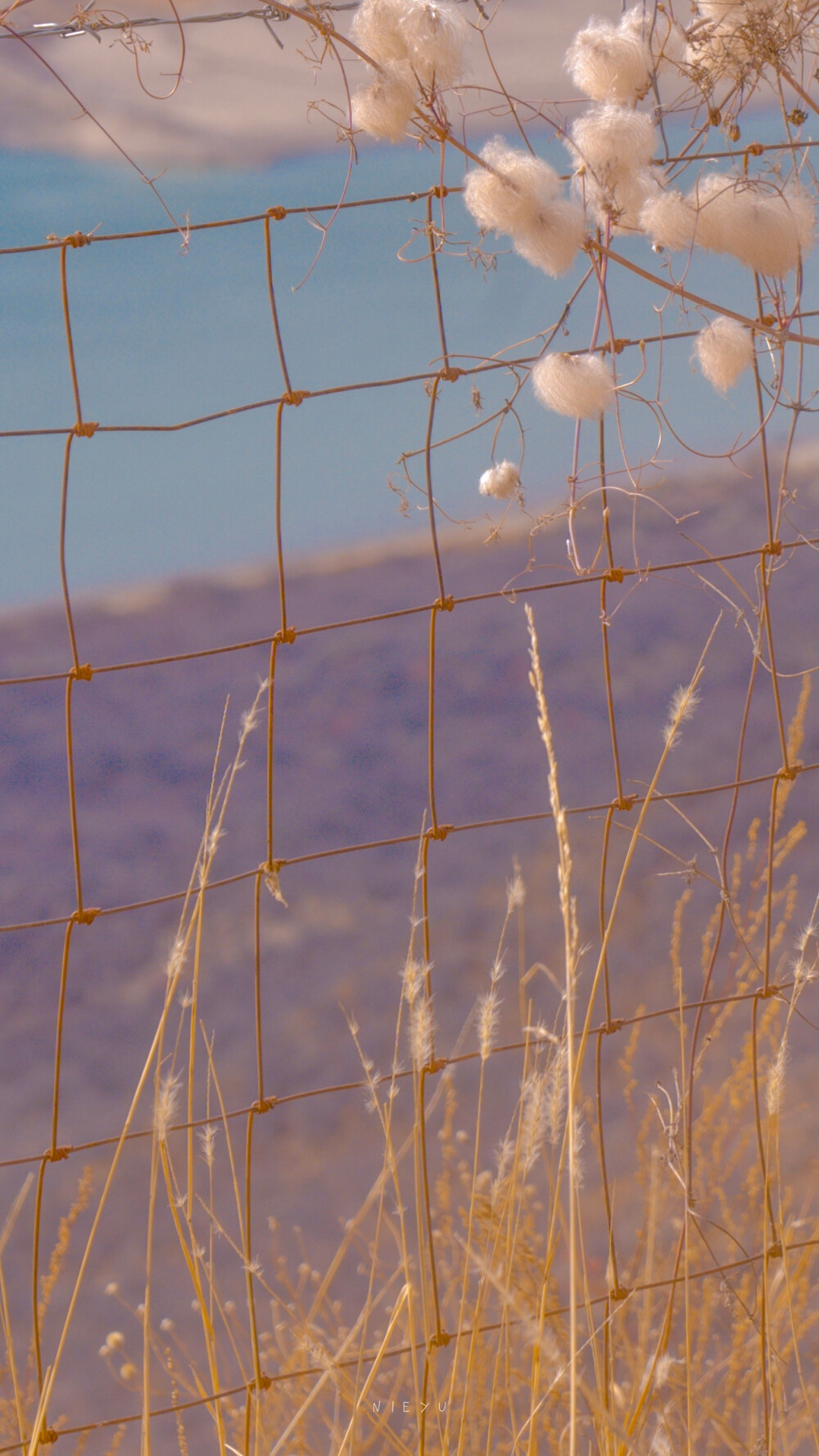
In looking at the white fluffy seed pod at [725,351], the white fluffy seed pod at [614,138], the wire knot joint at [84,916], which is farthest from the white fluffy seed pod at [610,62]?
the wire knot joint at [84,916]

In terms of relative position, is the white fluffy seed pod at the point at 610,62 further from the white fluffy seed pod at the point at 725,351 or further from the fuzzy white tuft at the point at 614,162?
the white fluffy seed pod at the point at 725,351

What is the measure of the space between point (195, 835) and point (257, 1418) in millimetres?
2592

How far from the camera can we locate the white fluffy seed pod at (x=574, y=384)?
2.12ft

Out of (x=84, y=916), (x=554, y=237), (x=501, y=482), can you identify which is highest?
(x=554, y=237)

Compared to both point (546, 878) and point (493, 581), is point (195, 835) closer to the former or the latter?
point (546, 878)

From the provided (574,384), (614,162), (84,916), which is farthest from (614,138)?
(84,916)

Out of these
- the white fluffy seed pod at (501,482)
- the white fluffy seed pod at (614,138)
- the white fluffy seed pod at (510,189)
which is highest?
the white fluffy seed pod at (614,138)

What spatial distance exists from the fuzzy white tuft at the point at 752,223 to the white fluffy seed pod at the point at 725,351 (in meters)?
0.04

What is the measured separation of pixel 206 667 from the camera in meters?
4.18

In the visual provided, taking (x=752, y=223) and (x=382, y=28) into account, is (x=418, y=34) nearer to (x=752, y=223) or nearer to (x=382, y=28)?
(x=382, y=28)

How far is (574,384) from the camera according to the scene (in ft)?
2.12

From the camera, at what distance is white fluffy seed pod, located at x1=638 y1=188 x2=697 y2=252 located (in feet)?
2.07

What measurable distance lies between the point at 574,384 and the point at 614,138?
115 mm

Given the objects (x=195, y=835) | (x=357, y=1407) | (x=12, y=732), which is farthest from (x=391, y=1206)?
(x=12, y=732)
